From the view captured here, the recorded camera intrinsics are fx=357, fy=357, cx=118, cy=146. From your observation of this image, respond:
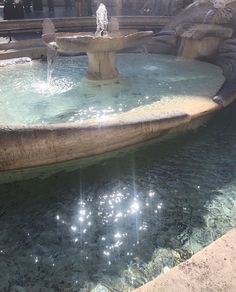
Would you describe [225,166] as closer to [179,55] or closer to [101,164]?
[101,164]

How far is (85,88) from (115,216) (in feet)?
11.9

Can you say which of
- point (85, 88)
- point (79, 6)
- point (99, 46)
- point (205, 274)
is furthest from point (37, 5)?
point (205, 274)

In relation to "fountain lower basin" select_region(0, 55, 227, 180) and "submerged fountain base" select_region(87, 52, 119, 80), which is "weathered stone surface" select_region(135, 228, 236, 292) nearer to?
"fountain lower basin" select_region(0, 55, 227, 180)

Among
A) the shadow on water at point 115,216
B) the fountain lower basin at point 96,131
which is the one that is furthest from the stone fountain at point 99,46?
the shadow on water at point 115,216

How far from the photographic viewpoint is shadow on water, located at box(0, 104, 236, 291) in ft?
8.96

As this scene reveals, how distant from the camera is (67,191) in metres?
3.68

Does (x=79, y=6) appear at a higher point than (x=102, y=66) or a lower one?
higher

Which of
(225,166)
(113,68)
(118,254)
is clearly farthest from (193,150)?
(113,68)

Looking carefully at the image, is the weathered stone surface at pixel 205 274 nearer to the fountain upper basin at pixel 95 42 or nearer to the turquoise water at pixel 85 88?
the turquoise water at pixel 85 88

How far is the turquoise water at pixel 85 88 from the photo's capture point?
17.1ft

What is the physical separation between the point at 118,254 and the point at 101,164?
56.3 inches

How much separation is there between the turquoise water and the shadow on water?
1.34 metres

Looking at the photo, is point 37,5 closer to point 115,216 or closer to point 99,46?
point 99,46

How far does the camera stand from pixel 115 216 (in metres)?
3.29
